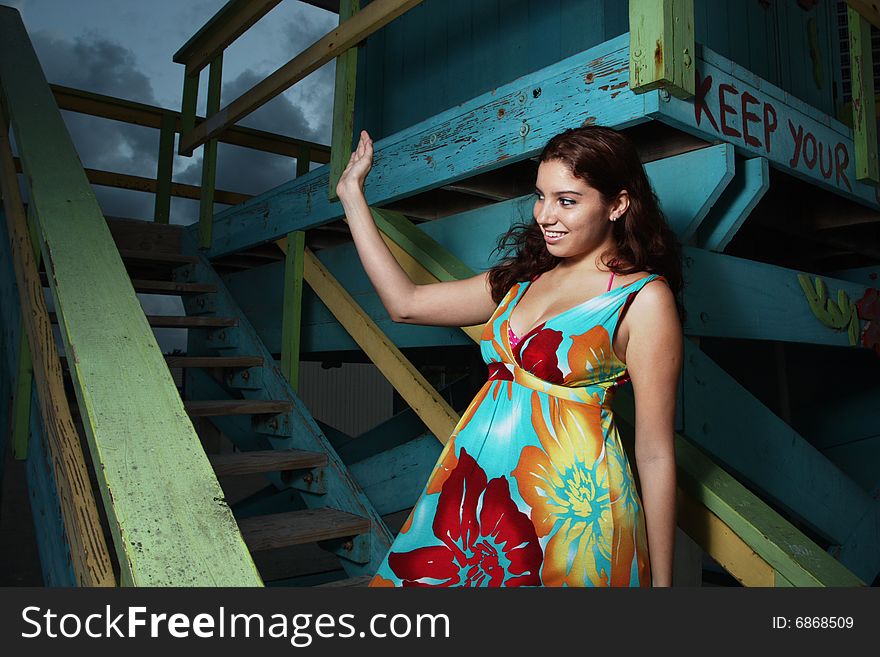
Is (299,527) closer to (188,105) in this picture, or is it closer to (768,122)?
(768,122)

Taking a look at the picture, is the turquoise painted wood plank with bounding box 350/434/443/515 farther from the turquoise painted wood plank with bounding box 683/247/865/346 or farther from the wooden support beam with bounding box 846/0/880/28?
the wooden support beam with bounding box 846/0/880/28

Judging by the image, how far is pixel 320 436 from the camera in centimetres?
302

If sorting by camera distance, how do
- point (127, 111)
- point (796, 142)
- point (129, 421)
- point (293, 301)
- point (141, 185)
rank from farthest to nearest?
point (141, 185)
point (127, 111)
point (293, 301)
point (796, 142)
point (129, 421)

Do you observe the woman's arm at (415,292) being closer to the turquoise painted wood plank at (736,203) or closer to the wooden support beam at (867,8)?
the turquoise painted wood plank at (736,203)

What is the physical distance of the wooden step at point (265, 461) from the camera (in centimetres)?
269

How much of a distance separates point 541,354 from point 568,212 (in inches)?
10.9

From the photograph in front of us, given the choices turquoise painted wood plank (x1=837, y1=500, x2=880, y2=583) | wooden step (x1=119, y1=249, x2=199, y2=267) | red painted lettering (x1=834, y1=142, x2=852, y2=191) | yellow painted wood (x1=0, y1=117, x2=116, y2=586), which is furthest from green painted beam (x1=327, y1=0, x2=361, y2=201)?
turquoise painted wood plank (x1=837, y1=500, x2=880, y2=583)

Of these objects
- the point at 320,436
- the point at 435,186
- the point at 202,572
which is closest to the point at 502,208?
the point at 435,186

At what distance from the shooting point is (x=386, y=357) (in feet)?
8.86

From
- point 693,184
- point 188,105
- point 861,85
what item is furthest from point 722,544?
point 188,105

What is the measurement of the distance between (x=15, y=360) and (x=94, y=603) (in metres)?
1.60

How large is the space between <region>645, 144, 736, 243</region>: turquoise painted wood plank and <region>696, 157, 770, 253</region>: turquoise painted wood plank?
0.49 ft

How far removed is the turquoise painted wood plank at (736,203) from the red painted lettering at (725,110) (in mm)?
131

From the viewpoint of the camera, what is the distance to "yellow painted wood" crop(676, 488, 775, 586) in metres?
1.41
